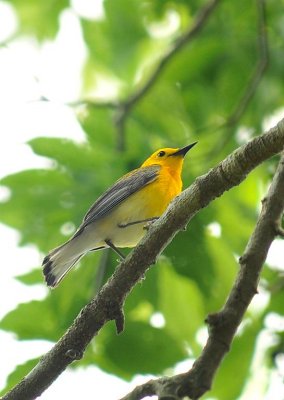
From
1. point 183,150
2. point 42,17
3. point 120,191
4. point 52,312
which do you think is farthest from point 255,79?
point 52,312

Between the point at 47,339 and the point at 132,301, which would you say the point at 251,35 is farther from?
the point at 47,339

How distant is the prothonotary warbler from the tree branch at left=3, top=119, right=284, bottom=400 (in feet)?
5.49

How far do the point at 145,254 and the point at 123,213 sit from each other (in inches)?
118

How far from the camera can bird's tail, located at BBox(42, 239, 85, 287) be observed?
19.6 feet

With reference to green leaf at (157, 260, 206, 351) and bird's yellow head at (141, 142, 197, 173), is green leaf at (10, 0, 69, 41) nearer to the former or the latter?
bird's yellow head at (141, 142, 197, 173)

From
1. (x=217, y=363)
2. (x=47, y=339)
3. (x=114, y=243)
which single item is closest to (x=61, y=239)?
(x=114, y=243)

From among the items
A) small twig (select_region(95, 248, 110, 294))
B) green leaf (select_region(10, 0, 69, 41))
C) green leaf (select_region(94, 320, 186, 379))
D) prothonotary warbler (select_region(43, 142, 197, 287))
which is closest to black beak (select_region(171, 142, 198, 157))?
prothonotary warbler (select_region(43, 142, 197, 287))

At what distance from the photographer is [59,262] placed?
241 inches

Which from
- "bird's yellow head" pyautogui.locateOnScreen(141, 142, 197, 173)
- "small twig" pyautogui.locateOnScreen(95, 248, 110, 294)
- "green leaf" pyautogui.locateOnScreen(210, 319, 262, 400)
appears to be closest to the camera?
"green leaf" pyautogui.locateOnScreen(210, 319, 262, 400)

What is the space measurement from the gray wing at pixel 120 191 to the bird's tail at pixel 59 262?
0.20 m

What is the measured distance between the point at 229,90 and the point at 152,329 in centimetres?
274

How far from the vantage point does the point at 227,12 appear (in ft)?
26.2

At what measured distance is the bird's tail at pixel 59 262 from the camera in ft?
19.6

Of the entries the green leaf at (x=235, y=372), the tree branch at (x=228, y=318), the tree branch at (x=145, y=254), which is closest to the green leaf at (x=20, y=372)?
the tree branch at (x=145, y=254)
